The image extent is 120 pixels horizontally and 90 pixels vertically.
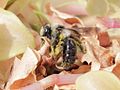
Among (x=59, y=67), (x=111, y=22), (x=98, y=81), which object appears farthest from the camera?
(x=111, y=22)

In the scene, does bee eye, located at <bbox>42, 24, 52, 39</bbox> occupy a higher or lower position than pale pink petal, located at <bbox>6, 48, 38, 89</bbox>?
higher

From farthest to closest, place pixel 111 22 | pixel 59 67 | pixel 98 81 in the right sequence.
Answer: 1. pixel 111 22
2. pixel 59 67
3. pixel 98 81

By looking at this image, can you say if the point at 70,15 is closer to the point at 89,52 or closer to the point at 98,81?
the point at 89,52

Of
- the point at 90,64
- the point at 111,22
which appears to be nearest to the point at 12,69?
the point at 90,64

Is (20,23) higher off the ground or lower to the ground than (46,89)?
higher

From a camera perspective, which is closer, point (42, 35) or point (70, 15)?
point (42, 35)

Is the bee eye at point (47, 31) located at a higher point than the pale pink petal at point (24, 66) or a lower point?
higher

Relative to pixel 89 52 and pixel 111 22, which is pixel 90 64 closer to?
pixel 89 52
